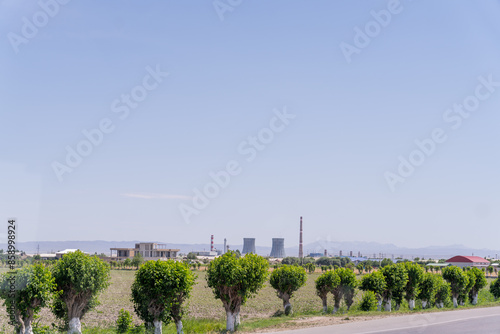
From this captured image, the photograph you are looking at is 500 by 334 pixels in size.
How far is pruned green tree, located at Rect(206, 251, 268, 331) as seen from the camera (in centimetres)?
2477

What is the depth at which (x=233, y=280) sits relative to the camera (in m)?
24.7

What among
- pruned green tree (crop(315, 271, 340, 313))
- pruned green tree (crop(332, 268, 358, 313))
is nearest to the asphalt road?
pruned green tree (crop(332, 268, 358, 313))

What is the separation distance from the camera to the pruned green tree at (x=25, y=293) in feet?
59.3

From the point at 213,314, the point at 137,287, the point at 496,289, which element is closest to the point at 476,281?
the point at 496,289

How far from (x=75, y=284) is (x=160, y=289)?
3788 mm

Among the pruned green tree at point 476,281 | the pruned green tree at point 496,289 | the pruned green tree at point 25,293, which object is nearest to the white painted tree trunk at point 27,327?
the pruned green tree at point 25,293

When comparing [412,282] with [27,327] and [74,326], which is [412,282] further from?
[27,327]

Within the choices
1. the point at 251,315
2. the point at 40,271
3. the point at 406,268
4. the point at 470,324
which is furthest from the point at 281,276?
the point at 40,271

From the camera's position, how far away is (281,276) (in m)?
34.1

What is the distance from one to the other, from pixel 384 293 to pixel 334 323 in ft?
33.4

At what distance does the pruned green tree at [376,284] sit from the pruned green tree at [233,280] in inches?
484

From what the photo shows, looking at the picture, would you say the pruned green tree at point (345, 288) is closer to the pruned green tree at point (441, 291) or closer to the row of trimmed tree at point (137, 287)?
the pruned green tree at point (441, 291)

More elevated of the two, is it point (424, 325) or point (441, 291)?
point (441, 291)

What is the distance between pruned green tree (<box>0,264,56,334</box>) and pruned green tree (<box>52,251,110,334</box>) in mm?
1544
